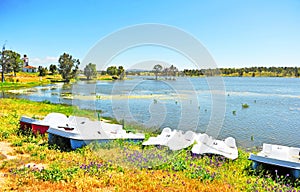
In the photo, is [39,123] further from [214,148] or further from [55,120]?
[214,148]

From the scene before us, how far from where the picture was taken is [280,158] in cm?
753

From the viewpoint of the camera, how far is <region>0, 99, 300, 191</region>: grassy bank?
5414mm

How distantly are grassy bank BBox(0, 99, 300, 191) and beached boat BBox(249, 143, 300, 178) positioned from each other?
29cm

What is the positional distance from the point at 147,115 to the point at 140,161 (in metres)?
15.8

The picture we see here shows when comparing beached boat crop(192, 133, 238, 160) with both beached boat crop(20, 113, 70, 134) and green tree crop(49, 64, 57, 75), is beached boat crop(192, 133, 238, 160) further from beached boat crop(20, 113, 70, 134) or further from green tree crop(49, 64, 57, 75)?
green tree crop(49, 64, 57, 75)

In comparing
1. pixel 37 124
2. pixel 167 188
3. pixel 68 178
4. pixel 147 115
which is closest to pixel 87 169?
pixel 68 178

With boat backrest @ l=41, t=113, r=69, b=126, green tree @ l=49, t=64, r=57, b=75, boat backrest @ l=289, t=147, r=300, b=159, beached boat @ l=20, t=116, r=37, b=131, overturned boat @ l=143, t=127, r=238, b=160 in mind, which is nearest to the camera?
boat backrest @ l=289, t=147, r=300, b=159

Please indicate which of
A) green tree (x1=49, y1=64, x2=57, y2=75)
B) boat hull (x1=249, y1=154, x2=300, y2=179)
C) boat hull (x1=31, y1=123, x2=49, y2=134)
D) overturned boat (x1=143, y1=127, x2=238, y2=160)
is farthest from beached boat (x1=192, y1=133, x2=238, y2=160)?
green tree (x1=49, y1=64, x2=57, y2=75)

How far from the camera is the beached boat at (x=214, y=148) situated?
8.74 meters

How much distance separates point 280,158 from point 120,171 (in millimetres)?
4666

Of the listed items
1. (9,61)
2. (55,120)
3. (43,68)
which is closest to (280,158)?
(55,120)

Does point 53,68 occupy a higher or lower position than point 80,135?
higher

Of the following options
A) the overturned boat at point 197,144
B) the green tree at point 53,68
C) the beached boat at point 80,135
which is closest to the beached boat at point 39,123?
the beached boat at point 80,135

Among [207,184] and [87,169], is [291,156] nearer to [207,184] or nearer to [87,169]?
[207,184]
